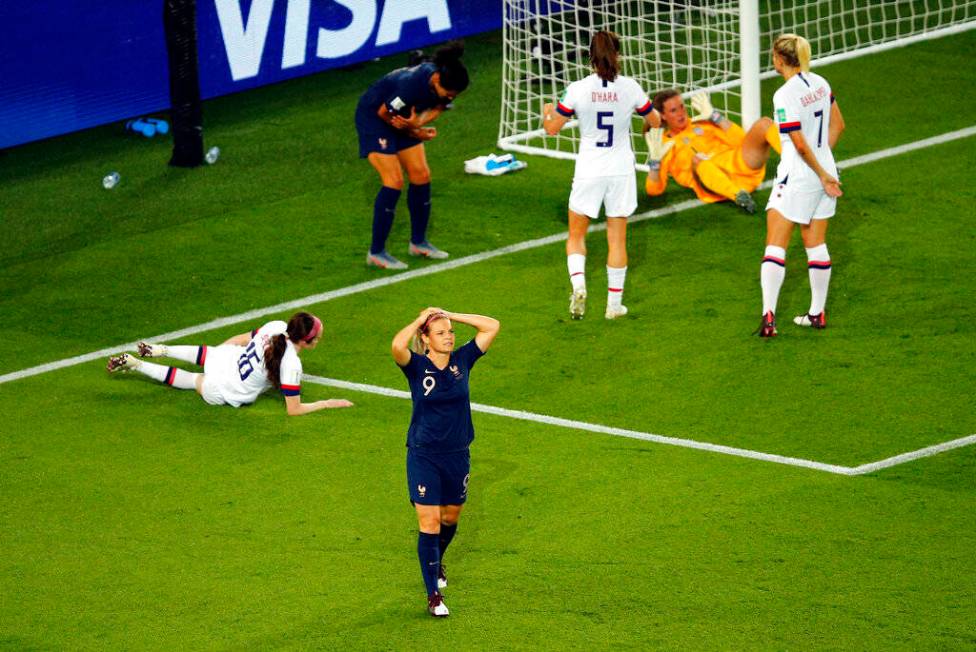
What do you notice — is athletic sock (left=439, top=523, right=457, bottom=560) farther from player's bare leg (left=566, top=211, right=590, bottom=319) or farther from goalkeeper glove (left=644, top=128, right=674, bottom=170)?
goalkeeper glove (left=644, top=128, right=674, bottom=170)

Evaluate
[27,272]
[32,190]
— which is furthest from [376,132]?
[32,190]

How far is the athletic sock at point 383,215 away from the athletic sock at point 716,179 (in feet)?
10.3

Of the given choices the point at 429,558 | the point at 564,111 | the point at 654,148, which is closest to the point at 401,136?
the point at 564,111

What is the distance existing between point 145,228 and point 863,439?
25.3 ft

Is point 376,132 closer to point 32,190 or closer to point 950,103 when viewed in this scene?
point 32,190

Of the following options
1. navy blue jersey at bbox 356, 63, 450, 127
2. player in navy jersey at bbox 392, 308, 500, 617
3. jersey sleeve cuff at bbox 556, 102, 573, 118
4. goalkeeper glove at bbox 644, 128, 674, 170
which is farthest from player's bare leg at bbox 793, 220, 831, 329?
player in navy jersey at bbox 392, 308, 500, 617

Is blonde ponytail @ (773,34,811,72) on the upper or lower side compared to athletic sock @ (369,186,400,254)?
upper

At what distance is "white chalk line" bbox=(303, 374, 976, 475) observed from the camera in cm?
1059

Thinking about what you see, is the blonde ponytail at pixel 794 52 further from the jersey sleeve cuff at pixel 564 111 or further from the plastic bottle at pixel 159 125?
the plastic bottle at pixel 159 125

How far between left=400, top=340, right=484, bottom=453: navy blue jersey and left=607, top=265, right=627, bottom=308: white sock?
14.2 feet

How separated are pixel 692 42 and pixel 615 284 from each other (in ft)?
24.6

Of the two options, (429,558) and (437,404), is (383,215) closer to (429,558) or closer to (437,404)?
(437,404)

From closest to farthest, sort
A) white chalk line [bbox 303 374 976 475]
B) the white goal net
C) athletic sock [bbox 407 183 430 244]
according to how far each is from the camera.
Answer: white chalk line [bbox 303 374 976 475] < athletic sock [bbox 407 183 430 244] < the white goal net

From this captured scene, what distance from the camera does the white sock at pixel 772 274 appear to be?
490 inches
